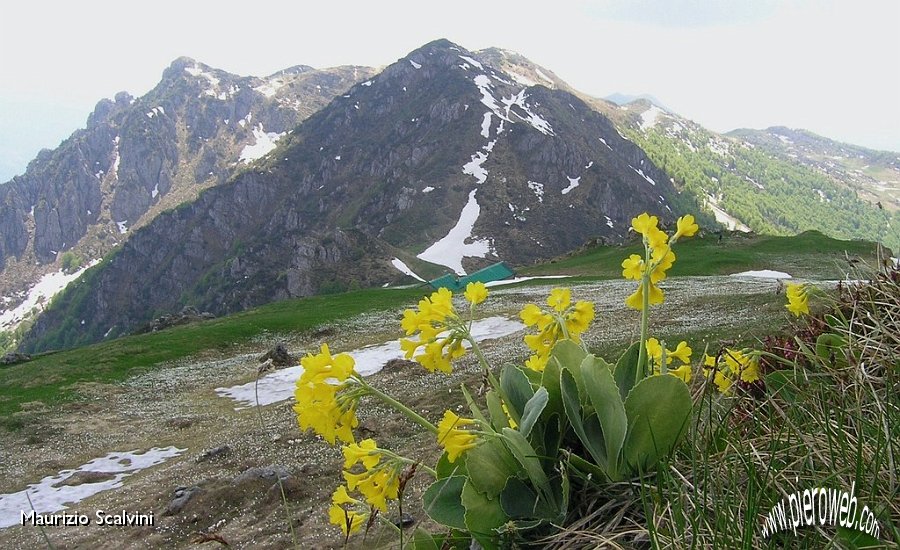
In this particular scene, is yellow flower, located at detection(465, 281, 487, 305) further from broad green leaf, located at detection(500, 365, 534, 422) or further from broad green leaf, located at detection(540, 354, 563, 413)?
broad green leaf, located at detection(540, 354, 563, 413)

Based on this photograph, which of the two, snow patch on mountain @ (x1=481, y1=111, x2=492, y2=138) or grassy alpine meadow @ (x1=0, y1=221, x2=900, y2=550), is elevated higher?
snow patch on mountain @ (x1=481, y1=111, x2=492, y2=138)

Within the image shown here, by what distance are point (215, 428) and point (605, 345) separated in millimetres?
12920

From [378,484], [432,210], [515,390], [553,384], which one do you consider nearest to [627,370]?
[553,384]

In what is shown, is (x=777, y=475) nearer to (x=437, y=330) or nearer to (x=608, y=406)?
(x=608, y=406)

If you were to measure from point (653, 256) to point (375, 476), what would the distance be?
1.65 metres

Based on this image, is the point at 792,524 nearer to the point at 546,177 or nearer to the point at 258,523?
the point at 258,523


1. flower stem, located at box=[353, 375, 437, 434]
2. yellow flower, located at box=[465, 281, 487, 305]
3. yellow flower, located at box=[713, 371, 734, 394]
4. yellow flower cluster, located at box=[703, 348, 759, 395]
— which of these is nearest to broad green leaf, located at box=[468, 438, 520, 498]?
flower stem, located at box=[353, 375, 437, 434]

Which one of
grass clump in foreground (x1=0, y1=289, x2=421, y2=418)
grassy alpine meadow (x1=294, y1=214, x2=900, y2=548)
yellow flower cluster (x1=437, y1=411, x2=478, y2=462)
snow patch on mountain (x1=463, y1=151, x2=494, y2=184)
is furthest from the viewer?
snow patch on mountain (x1=463, y1=151, x2=494, y2=184)

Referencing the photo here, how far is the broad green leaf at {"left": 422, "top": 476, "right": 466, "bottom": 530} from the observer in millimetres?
2518

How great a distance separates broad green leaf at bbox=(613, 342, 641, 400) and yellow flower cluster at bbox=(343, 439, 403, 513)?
1204 millimetres

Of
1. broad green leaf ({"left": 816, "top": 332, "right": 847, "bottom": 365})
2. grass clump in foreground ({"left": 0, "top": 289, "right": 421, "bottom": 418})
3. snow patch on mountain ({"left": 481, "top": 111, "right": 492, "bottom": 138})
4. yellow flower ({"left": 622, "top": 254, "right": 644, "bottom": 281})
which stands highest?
snow patch on mountain ({"left": 481, "top": 111, "right": 492, "bottom": 138})

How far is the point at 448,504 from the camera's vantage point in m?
2.57

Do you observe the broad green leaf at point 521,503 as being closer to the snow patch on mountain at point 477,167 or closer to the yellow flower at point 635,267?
the yellow flower at point 635,267

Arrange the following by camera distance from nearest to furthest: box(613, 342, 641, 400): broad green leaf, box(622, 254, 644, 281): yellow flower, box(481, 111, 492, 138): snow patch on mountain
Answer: box(622, 254, 644, 281): yellow flower < box(613, 342, 641, 400): broad green leaf < box(481, 111, 492, 138): snow patch on mountain
